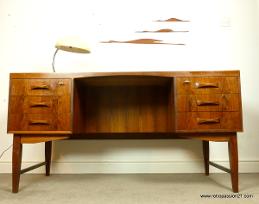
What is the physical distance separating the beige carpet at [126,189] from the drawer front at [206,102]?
453 millimetres

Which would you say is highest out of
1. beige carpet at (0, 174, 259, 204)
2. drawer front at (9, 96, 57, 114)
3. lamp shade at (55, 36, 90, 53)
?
lamp shade at (55, 36, 90, 53)

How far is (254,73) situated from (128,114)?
104 centimetres

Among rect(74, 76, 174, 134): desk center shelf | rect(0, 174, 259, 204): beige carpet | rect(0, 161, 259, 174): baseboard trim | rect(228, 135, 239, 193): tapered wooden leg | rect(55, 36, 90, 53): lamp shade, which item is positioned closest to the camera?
rect(0, 174, 259, 204): beige carpet

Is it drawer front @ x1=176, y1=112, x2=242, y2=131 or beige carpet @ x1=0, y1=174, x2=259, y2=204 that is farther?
drawer front @ x1=176, y1=112, x2=242, y2=131

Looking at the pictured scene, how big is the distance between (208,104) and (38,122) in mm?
954

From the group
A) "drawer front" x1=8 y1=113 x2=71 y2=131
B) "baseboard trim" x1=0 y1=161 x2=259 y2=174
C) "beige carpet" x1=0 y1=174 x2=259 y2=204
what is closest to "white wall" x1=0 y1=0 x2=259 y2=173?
"baseboard trim" x1=0 y1=161 x2=259 y2=174

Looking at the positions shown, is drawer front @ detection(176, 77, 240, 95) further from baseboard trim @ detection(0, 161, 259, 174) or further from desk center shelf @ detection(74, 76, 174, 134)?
baseboard trim @ detection(0, 161, 259, 174)

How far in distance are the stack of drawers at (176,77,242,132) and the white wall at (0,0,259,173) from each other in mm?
529

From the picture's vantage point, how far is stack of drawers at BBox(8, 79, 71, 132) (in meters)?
1.30

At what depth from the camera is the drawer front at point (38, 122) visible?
129 centimetres

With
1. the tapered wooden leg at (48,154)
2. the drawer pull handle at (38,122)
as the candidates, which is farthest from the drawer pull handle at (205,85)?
the tapered wooden leg at (48,154)

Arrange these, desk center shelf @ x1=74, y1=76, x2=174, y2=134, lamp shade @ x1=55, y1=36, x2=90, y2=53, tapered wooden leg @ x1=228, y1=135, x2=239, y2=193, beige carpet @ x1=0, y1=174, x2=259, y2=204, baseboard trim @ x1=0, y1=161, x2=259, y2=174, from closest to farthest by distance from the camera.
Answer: beige carpet @ x1=0, y1=174, x2=259, y2=204, tapered wooden leg @ x1=228, y1=135, x2=239, y2=193, lamp shade @ x1=55, y1=36, x2=90, y2=53, desk center shelf @ x1=74, y1=76, x2=174, y2=134, baseboard trim @ x1=0, y1=161, x2=259, y2=174

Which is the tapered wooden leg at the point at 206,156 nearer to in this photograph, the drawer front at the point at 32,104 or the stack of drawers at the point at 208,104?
the stack of drawers at the point at 208,104

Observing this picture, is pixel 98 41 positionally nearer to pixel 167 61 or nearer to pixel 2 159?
pixel 167 61
